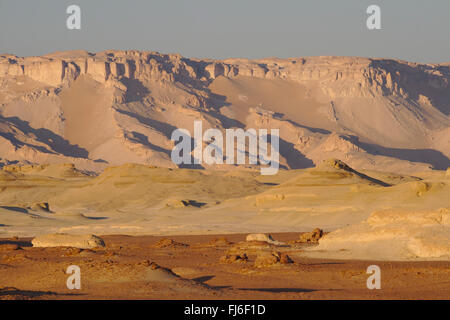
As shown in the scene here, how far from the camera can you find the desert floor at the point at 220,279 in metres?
16.8

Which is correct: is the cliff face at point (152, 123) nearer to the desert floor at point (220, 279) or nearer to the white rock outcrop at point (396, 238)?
the white rock outcrop at point (396, 238)

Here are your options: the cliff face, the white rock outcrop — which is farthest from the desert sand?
the cliff face

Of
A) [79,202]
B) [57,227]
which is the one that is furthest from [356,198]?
[79,202]

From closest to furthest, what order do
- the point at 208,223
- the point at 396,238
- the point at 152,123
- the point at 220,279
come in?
the point at 220,279 < the point at 396,238 < the point at 208,223 < the point at 152,123

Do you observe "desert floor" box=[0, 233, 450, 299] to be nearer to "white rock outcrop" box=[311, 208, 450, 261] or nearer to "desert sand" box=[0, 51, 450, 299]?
"desert sand" box=[0, 51, 450, 299]

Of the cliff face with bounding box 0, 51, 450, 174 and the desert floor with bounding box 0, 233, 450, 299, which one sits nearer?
the desert floor with bounding box 0, 233, 450, 299

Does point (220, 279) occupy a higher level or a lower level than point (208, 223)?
higher

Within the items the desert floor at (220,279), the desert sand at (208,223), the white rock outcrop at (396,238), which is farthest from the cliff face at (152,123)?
the desert floor at (220,279)

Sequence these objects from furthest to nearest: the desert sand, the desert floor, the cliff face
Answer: the cliff face, the desert sand, the desert floor

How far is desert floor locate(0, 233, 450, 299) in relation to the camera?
16828 millimetres

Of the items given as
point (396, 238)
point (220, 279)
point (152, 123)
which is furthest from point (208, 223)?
point (152, 123)

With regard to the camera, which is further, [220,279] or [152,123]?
[152,123]

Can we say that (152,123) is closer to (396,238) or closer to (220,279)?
(396,238)

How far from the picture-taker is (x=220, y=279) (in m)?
20.9
